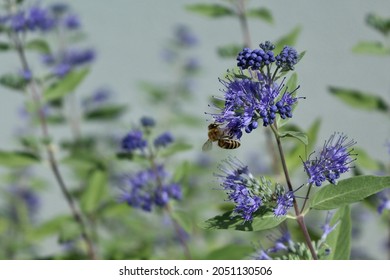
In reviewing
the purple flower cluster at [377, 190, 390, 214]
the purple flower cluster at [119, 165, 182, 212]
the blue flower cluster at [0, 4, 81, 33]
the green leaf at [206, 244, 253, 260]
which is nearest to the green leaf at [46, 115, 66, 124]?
the blue flower cluster at [0, 4, 81, 33]

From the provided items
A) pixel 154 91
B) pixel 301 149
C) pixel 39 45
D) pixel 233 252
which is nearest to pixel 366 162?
pixel 301 149

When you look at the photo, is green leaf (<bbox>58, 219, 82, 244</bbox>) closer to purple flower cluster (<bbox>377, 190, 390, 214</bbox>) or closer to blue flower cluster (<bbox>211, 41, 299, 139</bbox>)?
purple flower cluster (<bbox>377, 190, 390, 214</bbox>)

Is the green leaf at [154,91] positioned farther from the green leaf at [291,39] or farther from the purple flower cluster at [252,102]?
the purple flower cluster at [252,102]

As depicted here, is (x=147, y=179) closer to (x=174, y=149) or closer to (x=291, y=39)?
(x=174, y=149)
